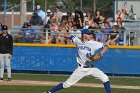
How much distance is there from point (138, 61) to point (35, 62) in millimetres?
4653

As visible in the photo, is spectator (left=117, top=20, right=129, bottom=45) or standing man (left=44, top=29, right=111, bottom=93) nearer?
standing man (left=44, top=29, right=111, bottom=93)

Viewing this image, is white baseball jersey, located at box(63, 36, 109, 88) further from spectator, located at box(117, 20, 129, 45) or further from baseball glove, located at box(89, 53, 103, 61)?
spectator, located at box(117, 20, 129, 45)

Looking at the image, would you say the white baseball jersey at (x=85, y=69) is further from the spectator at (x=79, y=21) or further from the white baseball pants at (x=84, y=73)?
the spectator at (x=79, y=21)

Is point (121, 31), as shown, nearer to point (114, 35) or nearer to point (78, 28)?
point (114, 35)

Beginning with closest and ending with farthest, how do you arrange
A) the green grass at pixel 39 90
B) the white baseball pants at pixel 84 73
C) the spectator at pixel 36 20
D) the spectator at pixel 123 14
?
1. the white baseball pants at pixel 84 73
2. the green grass at pixel 39 90
3. the spectator at pixel 123 14
4. the spectator at pixel 36 20

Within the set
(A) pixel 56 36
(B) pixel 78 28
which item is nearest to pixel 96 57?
(A) pixel 56 36

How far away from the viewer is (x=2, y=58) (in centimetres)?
1995

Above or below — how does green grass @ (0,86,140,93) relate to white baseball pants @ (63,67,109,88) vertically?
below

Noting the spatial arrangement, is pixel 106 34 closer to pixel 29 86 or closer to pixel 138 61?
pixel 138 61

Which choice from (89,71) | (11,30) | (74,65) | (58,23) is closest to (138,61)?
(74,65)

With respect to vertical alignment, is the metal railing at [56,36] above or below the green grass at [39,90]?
above

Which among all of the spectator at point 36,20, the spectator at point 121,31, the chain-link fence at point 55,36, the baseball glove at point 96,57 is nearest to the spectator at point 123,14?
the spectator at point 121,31

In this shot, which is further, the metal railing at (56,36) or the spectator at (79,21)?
the spectator at (79,21)

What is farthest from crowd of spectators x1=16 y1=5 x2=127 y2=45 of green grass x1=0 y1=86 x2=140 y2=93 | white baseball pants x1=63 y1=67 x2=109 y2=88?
white baseball pants x1=63 y1=67 x2=109 y2=88
